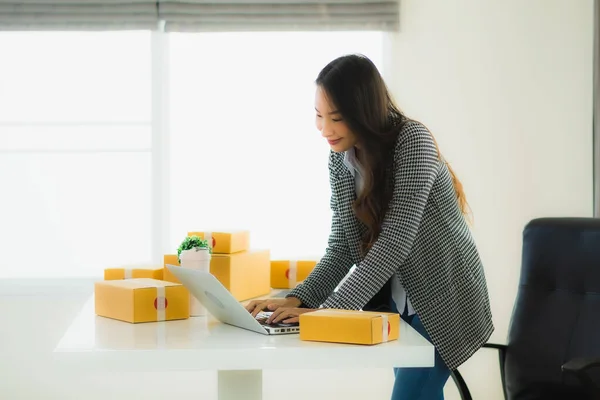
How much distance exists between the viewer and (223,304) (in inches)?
62.5

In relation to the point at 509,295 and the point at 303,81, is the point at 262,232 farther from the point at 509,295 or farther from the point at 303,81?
the point at 509,295

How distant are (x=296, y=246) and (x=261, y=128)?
57 centimetres

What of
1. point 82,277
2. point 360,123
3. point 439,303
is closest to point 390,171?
point 360,123

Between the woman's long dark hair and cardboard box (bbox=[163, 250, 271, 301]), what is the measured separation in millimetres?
460

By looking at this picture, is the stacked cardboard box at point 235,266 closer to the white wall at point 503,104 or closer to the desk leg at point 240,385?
the desk leg at point 240,385

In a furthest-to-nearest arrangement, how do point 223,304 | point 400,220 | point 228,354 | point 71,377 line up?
point 71,377
point 400,220
point 223,304
point 228,354

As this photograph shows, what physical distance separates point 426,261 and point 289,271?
670mm

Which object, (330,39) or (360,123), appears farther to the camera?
(330,39)

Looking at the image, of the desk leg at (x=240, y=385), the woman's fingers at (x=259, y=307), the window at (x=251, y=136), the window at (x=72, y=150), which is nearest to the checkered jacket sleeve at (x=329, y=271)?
the woman's fingers at (x=259, y=307)

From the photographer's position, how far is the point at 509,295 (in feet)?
11.4

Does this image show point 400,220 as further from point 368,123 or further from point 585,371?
point 585,371

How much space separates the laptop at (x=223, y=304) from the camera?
1506 mm

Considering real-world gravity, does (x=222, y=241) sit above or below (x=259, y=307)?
above

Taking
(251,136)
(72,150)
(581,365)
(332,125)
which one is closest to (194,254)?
(332,125)
